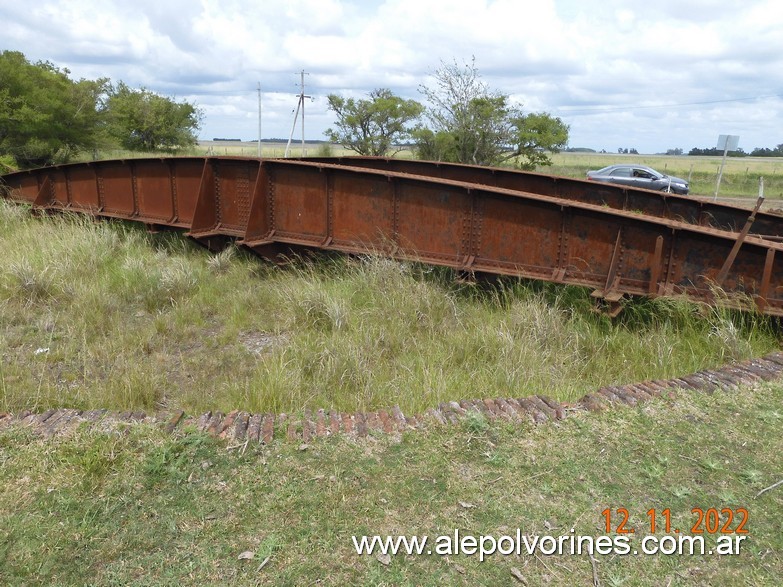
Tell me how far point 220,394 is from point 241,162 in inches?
182

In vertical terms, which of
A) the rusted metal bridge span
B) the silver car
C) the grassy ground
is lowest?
the grassy ground

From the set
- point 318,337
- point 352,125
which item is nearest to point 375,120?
point 352,125

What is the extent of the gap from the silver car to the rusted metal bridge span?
12.4 meters

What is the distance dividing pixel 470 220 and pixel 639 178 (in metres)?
17.3

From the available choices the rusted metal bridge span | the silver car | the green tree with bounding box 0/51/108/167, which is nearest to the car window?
the silver car

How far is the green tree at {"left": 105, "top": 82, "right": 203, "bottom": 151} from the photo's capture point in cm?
4503

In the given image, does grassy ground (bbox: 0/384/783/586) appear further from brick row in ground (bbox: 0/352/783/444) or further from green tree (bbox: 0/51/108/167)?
green tree (bbox: 0/51/108/167)

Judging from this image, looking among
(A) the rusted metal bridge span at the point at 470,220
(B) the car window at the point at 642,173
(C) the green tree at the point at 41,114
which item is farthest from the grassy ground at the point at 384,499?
(C) the green tree at the point at 41,114

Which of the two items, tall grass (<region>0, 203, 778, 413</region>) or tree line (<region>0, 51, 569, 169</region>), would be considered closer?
tall grass (<region>0, 203, 778, 413</region>)

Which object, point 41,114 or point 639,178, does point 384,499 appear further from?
point 41,114

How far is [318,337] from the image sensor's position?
5.69 m

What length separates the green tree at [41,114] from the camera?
2127 centimetres

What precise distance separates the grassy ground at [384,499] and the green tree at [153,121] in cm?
4513

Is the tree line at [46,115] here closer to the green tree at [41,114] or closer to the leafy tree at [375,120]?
the green tree at [41,114]
